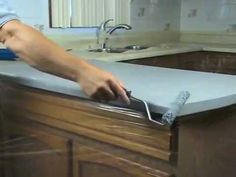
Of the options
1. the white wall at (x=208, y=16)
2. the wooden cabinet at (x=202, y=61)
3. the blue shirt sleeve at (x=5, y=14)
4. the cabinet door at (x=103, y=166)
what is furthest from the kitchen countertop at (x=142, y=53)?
the blue shirt sleeve at (x=5, y=14)

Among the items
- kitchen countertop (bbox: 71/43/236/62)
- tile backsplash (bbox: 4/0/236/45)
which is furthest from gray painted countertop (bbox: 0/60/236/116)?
tile backsplash (bbox: 4/0/236/45)

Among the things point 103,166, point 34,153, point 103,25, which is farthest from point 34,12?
point 103,166

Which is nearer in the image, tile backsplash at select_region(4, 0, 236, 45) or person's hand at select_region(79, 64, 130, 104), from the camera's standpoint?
person's hand at select_region(79, 64, 130, 104)

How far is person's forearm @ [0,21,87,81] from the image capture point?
936 millimetres

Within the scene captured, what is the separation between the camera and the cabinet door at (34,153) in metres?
1.24

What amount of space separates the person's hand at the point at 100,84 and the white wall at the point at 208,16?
2.70 metres

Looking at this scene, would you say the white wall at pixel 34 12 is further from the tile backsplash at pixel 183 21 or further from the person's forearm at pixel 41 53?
the person's forearm at pixel 41 53

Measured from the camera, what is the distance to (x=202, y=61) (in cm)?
308

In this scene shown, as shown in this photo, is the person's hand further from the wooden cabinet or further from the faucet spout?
the faucet spout

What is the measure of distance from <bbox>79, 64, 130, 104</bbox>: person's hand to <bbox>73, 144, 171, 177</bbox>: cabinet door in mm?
186

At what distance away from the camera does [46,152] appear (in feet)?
4.27

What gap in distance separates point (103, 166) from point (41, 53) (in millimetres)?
376

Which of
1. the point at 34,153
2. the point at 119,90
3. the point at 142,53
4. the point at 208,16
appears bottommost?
the point at 34,153

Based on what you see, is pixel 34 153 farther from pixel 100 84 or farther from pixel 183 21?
pixel 183 21
